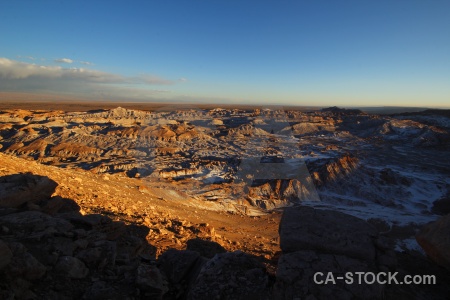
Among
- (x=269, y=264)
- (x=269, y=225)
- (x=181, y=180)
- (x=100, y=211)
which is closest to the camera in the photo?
(x=269, y=264)

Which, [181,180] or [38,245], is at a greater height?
[38,245]

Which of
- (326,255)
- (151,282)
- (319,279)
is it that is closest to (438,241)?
(326,255)

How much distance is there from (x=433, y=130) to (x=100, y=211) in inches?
1878

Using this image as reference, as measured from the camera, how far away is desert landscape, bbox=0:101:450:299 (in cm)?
391

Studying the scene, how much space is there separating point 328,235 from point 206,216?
28.4ft

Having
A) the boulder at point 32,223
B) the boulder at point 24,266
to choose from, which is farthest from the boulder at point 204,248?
the boulder at point 24,266

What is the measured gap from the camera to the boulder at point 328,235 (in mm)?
4336

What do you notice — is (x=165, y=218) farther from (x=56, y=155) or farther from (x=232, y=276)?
(x=56, y=155)

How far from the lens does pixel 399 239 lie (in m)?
13.9

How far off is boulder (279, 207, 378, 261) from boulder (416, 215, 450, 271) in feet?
2.61

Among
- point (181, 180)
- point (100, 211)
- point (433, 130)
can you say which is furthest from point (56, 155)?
point (433, 130)

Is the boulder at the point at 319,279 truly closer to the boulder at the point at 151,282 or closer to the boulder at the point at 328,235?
the boulder at the point at 328,235

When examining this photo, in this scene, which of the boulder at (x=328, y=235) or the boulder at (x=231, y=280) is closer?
the boulder at (x=231, y=280)

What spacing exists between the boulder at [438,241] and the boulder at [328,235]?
0.80 m
